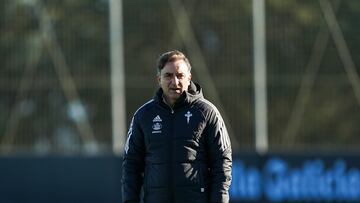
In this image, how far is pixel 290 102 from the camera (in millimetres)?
14977

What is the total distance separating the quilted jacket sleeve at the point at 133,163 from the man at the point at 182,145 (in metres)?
0.06

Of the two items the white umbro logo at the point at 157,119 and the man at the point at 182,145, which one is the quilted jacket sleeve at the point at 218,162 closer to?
the man at the point at 182,145

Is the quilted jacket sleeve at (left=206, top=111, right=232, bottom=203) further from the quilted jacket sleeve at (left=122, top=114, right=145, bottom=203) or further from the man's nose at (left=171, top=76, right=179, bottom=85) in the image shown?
the quilted jacket sleeve at (left=122, top=114, right=145, bottom=203)

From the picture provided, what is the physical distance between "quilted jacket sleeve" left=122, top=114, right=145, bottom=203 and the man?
6 centimetres

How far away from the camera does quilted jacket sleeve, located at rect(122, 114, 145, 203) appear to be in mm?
6320

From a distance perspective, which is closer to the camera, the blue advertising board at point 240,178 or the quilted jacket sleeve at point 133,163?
the quilted jacket sleeve at point 133,163

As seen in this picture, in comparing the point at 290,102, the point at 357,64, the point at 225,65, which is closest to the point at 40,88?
the point at 225,65

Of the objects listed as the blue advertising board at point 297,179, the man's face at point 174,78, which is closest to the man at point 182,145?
the man's face at point 174,78

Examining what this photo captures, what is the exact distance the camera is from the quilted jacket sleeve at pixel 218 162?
20.2 ft

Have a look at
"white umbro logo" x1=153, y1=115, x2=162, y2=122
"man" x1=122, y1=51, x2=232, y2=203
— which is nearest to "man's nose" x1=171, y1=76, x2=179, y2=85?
"man" x1=122, y1=51, x2=232, y2=203

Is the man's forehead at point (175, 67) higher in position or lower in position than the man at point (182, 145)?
higher

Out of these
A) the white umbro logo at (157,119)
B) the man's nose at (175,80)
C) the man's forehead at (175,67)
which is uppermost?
the man's forehead at (175,67)

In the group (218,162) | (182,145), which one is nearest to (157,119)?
(182,145)

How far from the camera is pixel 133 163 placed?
634 centimetres
